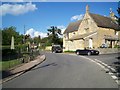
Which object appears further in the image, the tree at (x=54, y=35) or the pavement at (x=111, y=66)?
the tree at (x=54, y=35)

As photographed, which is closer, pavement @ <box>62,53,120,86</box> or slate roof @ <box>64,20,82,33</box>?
pavement @ <box>62,53,120,86</box>

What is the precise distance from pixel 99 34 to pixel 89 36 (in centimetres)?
245

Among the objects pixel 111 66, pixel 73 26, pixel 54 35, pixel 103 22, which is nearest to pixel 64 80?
pixel 111 66

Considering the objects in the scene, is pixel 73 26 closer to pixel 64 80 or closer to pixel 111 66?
pixel 111 66

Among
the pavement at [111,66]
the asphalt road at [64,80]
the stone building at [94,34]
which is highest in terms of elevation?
the stone building at [94,34]

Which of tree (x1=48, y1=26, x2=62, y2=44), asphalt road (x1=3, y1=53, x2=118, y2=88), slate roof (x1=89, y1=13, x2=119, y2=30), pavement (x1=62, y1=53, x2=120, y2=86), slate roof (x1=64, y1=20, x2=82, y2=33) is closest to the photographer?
asphalt road (x1=3, y1=53, x2=118, y2=88)

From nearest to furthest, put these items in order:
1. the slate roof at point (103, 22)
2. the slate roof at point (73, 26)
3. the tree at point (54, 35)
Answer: the slate roof at point (103, 22), the slate roof at point (73, 26), the tree at point (54, 35)

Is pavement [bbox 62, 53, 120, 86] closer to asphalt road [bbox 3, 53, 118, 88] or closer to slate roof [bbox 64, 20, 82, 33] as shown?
asphalt road [bbox 3, 53, 118, 88]

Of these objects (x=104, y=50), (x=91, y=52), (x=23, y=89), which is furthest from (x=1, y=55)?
(x=23, y=89)

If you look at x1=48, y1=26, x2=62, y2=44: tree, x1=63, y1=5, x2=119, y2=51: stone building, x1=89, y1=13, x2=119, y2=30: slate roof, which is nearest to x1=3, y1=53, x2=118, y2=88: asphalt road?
x1=63, y1=5, x2=119, y2=51: stone building

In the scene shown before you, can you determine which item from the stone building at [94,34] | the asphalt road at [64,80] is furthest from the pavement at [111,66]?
the stone building at [94,34]

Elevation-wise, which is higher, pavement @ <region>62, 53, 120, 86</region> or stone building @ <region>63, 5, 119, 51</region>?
stone building @ <region>63, 5, 119, 51</region>

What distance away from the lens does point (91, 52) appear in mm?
38844

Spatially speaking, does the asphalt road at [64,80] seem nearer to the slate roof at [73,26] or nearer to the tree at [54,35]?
the slate roof at [73,26]
